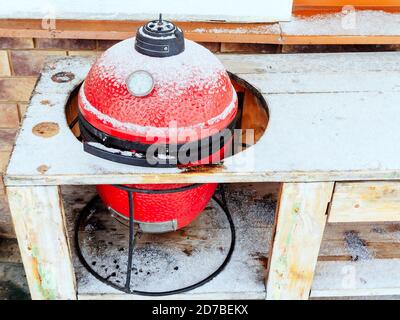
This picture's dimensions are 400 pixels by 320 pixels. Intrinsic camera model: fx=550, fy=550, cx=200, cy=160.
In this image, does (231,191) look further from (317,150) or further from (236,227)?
(317,150)

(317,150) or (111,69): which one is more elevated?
(111,69)

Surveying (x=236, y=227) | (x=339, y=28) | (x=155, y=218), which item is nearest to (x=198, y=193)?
(x=155, y=218)

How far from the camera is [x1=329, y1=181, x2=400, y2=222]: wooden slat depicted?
1.56m

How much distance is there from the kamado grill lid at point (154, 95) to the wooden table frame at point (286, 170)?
9cm

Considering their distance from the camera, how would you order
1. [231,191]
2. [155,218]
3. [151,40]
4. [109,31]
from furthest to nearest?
[231,191], [109,31], [155,218], [151,40]

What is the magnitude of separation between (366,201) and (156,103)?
67 centimetres

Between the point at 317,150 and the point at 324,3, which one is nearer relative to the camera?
the point at 317,150

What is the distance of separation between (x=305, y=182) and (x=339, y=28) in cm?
88

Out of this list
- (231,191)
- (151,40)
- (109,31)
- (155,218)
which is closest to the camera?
(151,40)

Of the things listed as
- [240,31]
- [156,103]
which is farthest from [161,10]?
[156,103]

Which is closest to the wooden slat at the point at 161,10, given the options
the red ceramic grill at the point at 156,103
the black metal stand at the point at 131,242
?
the red ceramic grill at the point at 156,103

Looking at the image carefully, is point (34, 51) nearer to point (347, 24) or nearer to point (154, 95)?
point (154, 95)

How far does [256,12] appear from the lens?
2139 millimetres

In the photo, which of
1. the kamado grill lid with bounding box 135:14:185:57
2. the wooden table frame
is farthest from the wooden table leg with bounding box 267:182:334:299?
the kamado grill lid with bounding box 135:14:185:57
